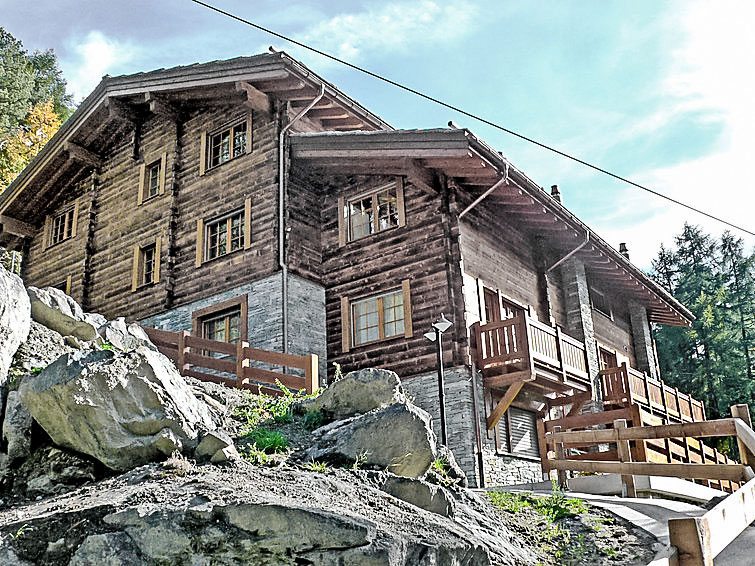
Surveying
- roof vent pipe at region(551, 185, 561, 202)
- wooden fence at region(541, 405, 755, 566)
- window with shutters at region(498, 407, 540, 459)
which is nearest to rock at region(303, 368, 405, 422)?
wooden fence at region(541, 405, 755, 566)

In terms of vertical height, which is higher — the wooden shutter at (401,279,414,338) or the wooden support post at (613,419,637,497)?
the wooden shutter at (401,279,414,338)

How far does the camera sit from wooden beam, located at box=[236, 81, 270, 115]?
1873 cm

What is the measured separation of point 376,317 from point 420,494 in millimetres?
9867

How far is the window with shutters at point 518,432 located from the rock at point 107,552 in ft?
37.0

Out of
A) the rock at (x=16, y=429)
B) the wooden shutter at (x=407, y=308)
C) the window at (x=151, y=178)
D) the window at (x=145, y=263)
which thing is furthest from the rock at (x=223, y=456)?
the window at (x=151, y=178)

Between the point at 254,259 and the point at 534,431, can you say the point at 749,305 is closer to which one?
the point at 534,431

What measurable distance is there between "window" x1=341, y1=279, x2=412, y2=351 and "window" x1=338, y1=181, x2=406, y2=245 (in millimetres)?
1606

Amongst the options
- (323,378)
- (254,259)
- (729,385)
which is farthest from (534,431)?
(729,385)

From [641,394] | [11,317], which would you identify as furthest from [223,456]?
[641,394]

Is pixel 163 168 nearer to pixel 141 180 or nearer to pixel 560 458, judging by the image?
pixel 141 180

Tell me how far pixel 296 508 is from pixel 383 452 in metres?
2.42

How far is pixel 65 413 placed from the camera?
26.0 feet

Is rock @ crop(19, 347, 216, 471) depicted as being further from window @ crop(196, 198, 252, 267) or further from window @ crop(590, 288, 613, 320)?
window @ crop(590, 288, 613, 320)

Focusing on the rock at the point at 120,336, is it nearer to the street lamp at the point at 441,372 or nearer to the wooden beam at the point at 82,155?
the street lamp at the point at 441,372
